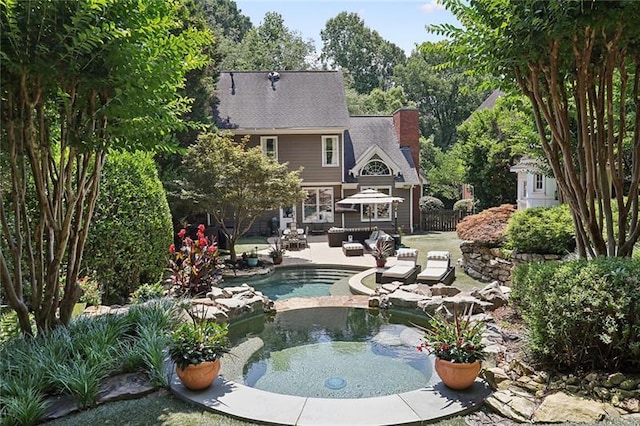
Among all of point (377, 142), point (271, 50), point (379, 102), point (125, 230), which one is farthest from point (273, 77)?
point (271, 50)

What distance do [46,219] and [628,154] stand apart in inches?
498

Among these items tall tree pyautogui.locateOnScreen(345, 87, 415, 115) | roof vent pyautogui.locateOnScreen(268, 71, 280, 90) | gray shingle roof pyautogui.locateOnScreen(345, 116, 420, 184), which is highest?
tall tree pyautogui.locateOnScreen(345, 87, 415, 115)

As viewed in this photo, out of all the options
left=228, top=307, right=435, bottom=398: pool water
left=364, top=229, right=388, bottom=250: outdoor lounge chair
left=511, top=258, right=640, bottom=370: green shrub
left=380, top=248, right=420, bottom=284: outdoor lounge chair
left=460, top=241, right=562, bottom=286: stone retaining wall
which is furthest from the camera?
left=364, top=229, right=388, bottom=250: outdoor lounge chair

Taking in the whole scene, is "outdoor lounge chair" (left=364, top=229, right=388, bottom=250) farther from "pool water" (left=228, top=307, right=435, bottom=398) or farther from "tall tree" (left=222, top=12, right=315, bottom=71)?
"tall tree" (left=222, top=12, right=315, bottom=71)

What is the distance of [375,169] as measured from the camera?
2144cm

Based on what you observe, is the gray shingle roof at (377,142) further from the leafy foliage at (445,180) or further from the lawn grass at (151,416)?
the lawn grass at (151,416)

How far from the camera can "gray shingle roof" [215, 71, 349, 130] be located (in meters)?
20.8

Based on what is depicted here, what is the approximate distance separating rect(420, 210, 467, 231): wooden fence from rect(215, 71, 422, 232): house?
1.19m

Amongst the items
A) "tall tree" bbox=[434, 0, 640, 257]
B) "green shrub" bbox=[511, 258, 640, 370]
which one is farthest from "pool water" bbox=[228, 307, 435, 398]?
"tall tree" bbox=[434, 0, 640, 257]

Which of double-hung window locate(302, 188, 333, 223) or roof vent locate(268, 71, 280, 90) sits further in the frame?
roof vent locate(268, 71, 280, 90)

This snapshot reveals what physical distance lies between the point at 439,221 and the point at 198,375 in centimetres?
2059

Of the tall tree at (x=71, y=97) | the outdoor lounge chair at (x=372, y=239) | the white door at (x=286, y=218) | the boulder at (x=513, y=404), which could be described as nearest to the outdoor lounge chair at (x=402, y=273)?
the outdoor lounge chair at (x=372, y=239)

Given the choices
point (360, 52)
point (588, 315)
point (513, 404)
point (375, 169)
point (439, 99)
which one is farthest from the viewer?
point (360, 52)

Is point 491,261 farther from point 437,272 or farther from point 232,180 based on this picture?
point 232,180
